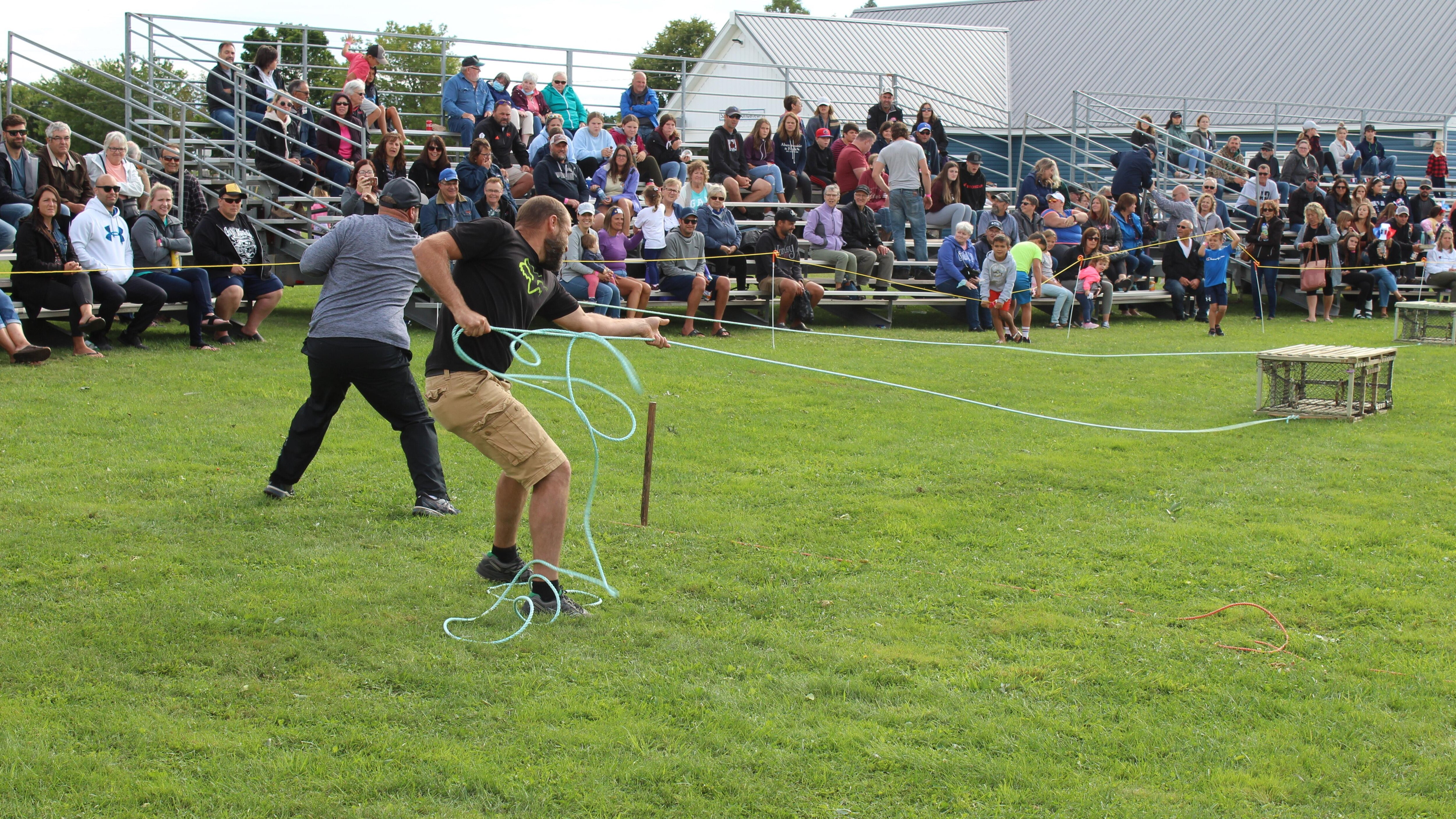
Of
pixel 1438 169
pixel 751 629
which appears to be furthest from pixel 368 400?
pixel 1438 169

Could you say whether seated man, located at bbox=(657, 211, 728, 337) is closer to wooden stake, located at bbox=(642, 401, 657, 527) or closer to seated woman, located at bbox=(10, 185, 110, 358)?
seated woman, located at bbox=(10, 185, 110, 358)

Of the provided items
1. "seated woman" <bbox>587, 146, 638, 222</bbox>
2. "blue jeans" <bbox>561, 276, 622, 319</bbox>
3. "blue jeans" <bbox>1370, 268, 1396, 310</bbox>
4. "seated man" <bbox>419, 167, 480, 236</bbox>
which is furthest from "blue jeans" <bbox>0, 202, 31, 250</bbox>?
"blue jeans" <bbox>1370, 268, 1396, 310</bbox>

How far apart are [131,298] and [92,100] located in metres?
54.0

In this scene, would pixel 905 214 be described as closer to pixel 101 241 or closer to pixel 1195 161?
pixel 1195 161

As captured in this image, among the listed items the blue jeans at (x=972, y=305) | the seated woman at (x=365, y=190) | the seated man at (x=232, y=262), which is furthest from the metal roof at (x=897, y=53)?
the seated man at (x=232, y=262)

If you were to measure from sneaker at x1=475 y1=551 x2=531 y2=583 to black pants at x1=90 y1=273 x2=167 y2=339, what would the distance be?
7064mm

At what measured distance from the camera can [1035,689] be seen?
4.79 meters

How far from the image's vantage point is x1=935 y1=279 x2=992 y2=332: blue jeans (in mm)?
16406

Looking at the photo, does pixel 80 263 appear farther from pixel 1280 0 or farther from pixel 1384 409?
pixel 1280 0

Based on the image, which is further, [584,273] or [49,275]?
[584,273]

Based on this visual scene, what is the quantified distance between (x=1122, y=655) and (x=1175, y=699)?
1.41 ft

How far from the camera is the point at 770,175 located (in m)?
18.0

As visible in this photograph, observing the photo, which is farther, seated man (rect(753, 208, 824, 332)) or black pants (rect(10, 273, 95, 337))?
seated man (rect(753, 208, 824, 332))

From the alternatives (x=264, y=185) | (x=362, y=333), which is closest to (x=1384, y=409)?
(x=362, y=333)
